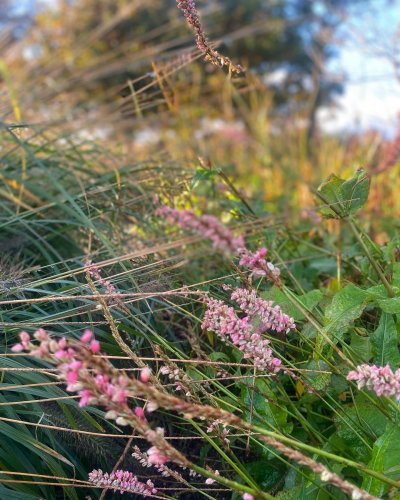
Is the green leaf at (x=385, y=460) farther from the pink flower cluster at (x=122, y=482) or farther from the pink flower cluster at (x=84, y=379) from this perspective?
the pink flower cluster at (x=84, y=379)

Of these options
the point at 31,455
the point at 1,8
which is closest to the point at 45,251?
the point at 31,455

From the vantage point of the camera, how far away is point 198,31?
1051 mm

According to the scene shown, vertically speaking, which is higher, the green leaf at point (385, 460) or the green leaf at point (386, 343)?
the green leaf at point (386, 343)

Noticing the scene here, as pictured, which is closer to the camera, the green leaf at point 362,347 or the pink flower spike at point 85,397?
the pink flower spike at point 85,397

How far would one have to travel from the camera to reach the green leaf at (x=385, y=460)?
912mm

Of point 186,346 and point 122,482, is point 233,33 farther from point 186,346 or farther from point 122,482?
point 122,482

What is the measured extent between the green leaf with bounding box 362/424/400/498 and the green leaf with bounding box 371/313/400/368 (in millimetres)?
170

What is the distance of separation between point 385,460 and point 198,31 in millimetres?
745

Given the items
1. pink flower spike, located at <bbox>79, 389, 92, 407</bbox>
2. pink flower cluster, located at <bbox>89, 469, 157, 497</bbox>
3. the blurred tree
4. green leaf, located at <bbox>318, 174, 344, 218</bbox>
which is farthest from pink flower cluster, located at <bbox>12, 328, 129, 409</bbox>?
the blurred tree

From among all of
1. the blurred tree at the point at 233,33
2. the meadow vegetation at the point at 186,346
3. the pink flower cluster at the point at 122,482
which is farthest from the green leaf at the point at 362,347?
the blurred tree at the point at 233,33

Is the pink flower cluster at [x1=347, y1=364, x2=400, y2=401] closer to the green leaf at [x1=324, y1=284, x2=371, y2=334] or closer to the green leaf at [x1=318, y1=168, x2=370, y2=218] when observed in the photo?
the green leaf at [x1=324, y1=284, x2=371, y2=334]

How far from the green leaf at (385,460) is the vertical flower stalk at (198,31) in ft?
2.20

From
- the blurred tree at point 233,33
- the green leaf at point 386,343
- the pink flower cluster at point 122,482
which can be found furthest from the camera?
the blurred tree at point 233,33

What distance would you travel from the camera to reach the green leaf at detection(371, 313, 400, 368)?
1.11 m
